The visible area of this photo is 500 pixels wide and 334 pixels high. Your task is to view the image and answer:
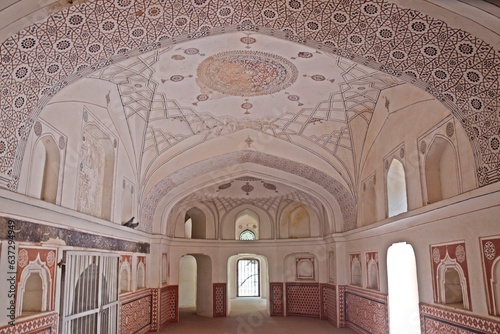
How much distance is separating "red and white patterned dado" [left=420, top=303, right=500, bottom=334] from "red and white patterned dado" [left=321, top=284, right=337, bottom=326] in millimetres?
5877

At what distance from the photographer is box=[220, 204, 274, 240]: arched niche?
56.0ft

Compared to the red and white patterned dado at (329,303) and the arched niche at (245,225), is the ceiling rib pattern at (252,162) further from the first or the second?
the arched niche at (245,225)

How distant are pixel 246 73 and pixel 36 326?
5.20 metres

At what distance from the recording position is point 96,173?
882 cm

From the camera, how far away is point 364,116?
386 inches

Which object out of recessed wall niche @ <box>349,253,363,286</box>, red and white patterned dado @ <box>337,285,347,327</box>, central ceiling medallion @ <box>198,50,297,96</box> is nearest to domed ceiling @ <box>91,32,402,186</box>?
central ceiling medallion @ <box>198,50,297,96</box>

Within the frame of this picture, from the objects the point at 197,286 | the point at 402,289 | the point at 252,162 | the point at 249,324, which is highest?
the point at 252,162

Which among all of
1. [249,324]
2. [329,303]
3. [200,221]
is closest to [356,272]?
[329,303]

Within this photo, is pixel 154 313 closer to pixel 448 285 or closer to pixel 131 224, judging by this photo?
pixel 131 224

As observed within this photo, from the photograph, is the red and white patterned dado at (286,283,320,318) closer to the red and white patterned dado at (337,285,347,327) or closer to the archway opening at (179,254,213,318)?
the red and white patterned dado at (337,285,347,327)

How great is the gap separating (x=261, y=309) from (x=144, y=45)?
13.5 meters

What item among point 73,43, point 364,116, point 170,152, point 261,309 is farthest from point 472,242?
point 261,309

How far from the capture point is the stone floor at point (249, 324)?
12.4m

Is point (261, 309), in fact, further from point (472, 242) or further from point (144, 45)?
point (144, 45)
